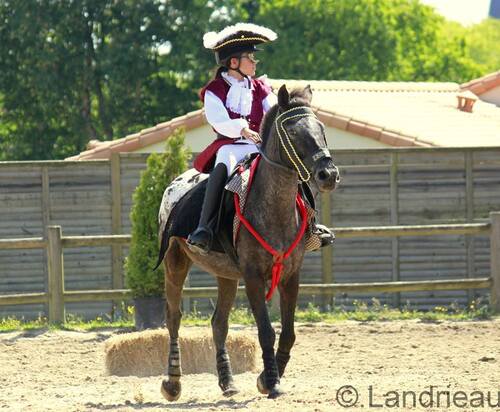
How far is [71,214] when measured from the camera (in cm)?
1750

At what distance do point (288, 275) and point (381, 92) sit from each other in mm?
18920

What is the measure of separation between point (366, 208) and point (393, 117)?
6290 millimetres

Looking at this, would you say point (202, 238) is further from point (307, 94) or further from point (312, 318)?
point (312, 318)

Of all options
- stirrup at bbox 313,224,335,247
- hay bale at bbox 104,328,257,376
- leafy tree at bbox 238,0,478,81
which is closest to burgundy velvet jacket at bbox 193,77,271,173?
stirrup at bbox 313,224,335,247

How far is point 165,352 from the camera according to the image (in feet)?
38.3

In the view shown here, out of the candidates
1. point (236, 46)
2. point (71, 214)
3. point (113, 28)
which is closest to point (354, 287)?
point (71, 214)

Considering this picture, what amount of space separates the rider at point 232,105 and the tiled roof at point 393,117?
33.7 ft

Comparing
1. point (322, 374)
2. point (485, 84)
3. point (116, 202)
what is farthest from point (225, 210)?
point (485, 84)

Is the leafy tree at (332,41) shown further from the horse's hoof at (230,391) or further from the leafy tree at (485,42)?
the leafy tree at (485,42)

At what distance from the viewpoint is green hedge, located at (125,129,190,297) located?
14469mm

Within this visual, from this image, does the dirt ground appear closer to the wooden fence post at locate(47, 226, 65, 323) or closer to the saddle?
the wooden fence post at locate(47, 226, 65, 323)

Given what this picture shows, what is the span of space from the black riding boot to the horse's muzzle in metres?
1.29

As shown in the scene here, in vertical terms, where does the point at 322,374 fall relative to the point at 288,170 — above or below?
below

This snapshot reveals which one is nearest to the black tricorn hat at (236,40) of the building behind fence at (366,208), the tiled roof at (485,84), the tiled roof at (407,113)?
the building behind fence at (366,208)
